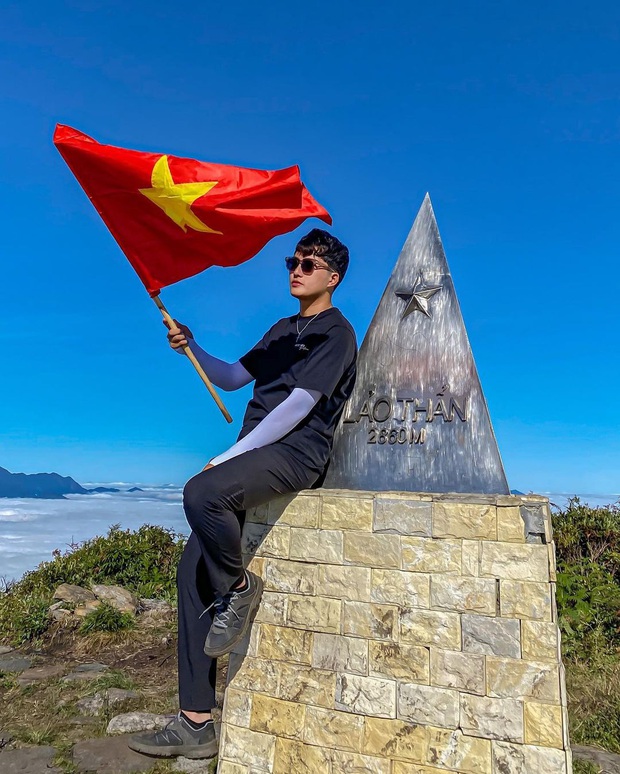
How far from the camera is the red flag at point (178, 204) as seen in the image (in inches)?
139

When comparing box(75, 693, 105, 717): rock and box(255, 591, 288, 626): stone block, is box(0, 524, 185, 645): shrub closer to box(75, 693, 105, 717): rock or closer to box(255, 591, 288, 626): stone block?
box(75, 693, 105, 717): rock

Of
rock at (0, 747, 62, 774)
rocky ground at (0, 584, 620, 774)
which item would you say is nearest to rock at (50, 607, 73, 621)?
rocky ground at (0, 584, 620, 774)

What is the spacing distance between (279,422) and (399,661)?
1.16 meters

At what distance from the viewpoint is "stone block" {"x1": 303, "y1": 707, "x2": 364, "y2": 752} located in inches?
110

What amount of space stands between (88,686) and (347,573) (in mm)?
2424

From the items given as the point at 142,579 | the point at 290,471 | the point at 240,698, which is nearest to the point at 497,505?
the point at 290,471

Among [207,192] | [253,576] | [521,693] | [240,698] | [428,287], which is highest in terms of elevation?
[207,192]

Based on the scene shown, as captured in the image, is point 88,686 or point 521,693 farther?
point 88,686

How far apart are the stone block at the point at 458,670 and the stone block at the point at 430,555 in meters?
0.34

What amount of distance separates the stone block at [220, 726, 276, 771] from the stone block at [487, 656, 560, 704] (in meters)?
1.05

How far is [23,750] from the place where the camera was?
131 inches

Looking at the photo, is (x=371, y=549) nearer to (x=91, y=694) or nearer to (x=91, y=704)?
(x=91, y=704)

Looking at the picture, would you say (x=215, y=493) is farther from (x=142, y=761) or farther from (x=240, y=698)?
(x=142, y=761)

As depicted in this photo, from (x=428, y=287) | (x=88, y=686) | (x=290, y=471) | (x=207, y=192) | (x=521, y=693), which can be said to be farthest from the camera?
(x=88, y=686)
